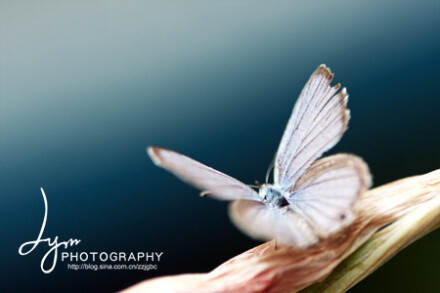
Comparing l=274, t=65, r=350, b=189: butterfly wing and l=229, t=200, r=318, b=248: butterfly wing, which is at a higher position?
l=274, t=65, r=350, b=189: butterfly wing

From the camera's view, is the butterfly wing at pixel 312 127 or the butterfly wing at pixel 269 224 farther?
the butterfly wing at pixel 312 127

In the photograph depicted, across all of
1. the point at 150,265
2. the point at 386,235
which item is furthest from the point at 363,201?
the point at 150,265

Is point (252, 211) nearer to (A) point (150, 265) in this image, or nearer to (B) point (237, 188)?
(B) point (237, 188)

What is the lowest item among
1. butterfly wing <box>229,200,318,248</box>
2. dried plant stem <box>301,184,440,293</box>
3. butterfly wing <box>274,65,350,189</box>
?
dried plant stem <box>301,184,440,293</box>

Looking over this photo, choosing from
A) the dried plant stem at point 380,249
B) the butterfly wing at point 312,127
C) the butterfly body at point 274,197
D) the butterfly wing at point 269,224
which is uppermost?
the butterfly wing at point 312,127

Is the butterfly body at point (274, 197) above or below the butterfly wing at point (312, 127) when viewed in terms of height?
below

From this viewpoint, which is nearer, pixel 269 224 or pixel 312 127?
pixel 269 224
